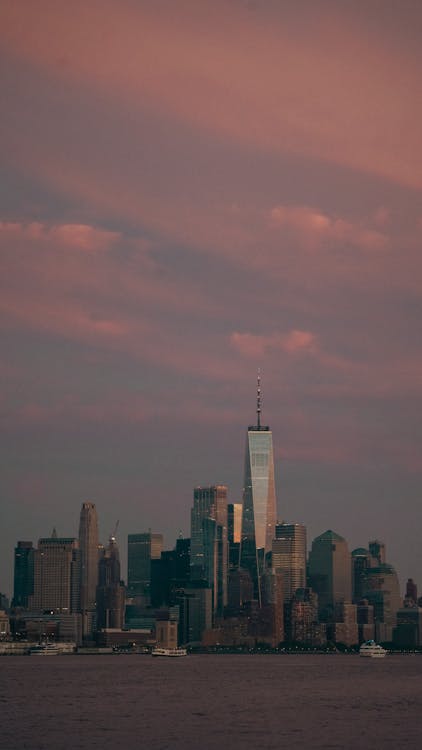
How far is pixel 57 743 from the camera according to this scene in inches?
4368

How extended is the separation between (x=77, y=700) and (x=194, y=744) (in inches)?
2433

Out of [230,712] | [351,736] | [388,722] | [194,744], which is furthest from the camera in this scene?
[230,712]

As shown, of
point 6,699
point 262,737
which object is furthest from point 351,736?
point 6,699

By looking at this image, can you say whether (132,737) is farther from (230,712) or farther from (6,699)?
(6,699)

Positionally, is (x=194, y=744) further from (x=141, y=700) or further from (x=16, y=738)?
(x=141, y=700)

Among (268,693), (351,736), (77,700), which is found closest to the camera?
(351,736)

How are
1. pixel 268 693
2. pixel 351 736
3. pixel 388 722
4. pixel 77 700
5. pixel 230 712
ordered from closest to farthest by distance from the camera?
pixel 351 736 < pixel 388 722 < pixel 230 712 < pixel 77 700 < pixel 268 693

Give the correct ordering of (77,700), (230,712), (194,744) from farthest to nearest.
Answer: (77,700), (230,712), (194,744)

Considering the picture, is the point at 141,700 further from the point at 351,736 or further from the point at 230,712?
the point at 351,736

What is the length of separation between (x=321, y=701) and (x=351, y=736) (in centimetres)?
5192

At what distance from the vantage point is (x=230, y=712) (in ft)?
491

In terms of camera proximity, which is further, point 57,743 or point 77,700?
point 77,700

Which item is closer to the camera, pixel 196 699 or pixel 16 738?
pixel 16 738

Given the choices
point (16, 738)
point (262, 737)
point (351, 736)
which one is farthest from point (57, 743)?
point (351, 736)
